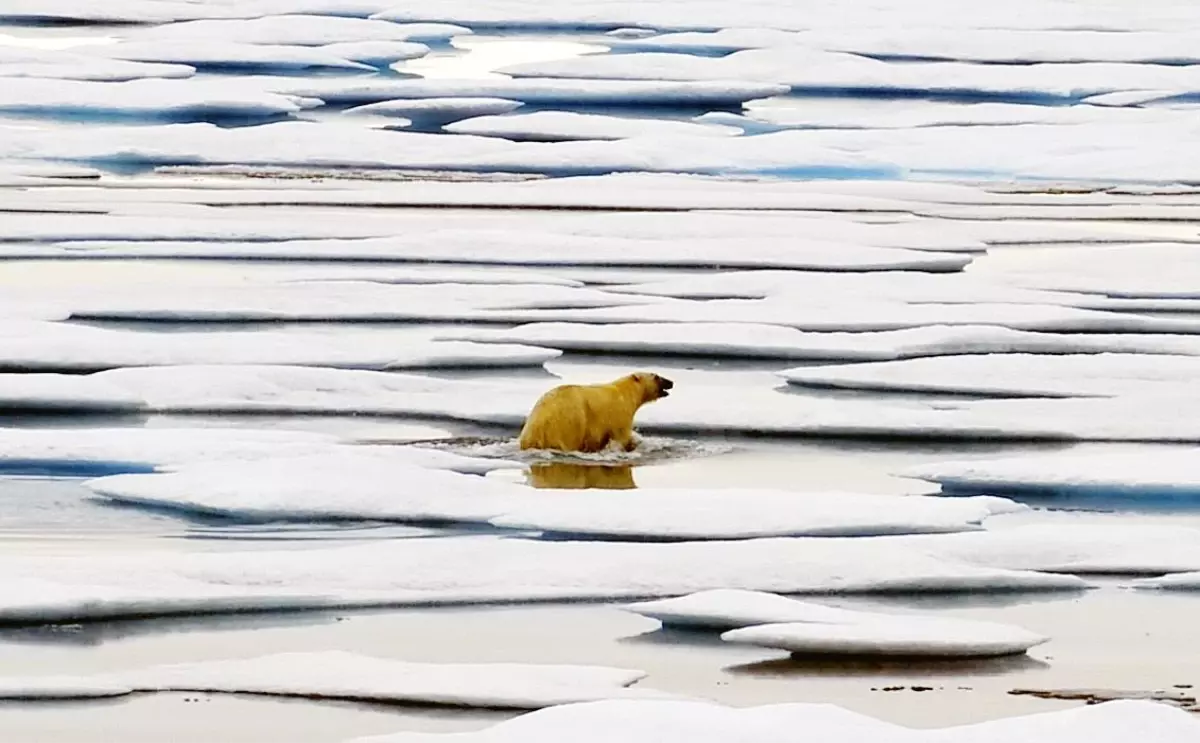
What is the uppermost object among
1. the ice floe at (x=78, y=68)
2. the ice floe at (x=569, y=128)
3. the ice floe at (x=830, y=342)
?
the ice floe at (x=78, y=68)

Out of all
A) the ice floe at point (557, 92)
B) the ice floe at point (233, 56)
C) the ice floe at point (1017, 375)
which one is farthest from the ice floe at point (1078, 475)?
the ice floe at point (233, 56)

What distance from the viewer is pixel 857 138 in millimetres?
9391

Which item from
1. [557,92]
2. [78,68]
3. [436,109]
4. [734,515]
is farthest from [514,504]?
[78,68]

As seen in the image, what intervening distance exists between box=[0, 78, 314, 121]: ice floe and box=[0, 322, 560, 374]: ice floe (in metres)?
4.63

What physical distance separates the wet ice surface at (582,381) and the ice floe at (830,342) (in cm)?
1

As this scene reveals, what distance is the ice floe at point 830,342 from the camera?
17.8 ft

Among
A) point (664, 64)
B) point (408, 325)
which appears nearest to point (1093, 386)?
point (408, 325)

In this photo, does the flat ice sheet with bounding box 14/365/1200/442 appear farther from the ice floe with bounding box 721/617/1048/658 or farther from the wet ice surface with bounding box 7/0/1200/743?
the ice floe with bounding box 721/617/1048/658

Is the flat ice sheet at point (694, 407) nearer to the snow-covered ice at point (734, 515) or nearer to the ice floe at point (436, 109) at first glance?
the snow-covered ice at point (734, 515)

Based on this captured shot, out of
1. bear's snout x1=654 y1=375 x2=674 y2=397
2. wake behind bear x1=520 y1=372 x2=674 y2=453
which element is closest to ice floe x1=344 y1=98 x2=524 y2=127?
bear's snout x1=654 y1=375 x2=674 y2=397

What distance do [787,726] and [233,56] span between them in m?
9.35

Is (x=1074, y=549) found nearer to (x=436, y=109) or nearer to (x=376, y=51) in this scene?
(x=436, y=109)

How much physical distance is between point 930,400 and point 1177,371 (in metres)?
0.57

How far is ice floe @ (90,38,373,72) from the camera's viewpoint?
454 inches
